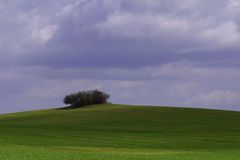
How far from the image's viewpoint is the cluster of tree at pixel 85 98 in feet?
415

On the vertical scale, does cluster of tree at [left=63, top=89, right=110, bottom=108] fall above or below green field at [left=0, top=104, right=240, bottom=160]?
above

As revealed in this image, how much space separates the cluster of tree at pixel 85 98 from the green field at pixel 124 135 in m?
5.63

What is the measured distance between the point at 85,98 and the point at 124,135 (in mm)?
56230

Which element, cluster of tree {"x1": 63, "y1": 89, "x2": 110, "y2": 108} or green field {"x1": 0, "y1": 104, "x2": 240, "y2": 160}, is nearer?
green field {"x1": 0, "y1": 104, "x2": 240, "y2": 160}

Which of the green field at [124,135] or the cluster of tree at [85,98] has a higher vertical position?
the cluster of tree at [85,98]

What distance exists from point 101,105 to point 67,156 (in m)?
83.4

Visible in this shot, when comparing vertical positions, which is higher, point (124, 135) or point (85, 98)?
point (85, 98)

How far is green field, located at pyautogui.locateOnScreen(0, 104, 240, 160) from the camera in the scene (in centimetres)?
4394

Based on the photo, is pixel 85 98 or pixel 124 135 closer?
pixel 124 135

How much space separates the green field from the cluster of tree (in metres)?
5.63

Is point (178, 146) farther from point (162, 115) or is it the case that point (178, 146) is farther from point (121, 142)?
point (162, 115)

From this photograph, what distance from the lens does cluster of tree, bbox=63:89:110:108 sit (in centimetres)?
12650

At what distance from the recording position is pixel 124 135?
71438 millimetres

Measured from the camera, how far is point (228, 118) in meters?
101
